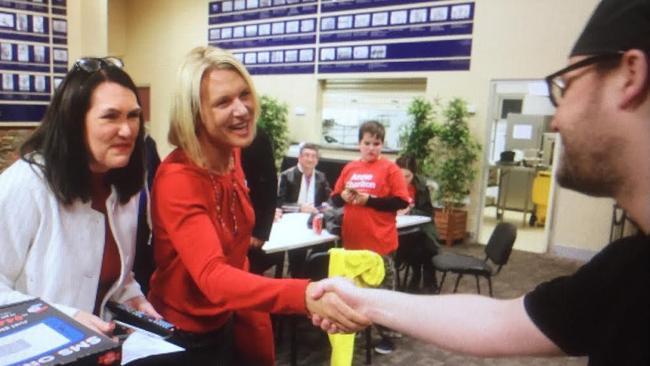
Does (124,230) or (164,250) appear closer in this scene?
(164,250)

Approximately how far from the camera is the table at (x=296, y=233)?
3.47m

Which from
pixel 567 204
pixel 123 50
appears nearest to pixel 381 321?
pixel 567 204

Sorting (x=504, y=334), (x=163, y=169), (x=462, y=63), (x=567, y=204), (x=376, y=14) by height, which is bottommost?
(x=567, y=204)

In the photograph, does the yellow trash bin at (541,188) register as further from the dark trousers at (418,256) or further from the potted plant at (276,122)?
the potted plant at (276,122)

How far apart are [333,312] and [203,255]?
16.0 inches

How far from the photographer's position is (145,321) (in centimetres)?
130

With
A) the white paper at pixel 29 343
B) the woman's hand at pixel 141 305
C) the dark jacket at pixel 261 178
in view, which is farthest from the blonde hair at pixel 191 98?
the dark jacket at pixel 261 178

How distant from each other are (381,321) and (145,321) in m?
0.65

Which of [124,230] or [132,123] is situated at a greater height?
[132,123]

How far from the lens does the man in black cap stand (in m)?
0.74

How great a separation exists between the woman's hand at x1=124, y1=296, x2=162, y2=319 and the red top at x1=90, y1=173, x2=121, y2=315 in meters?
0.08

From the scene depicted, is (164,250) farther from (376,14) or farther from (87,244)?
(376,14)

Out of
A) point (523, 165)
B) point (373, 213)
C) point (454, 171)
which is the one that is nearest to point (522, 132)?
point (523, 165)

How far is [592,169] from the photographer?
0.81 meters
